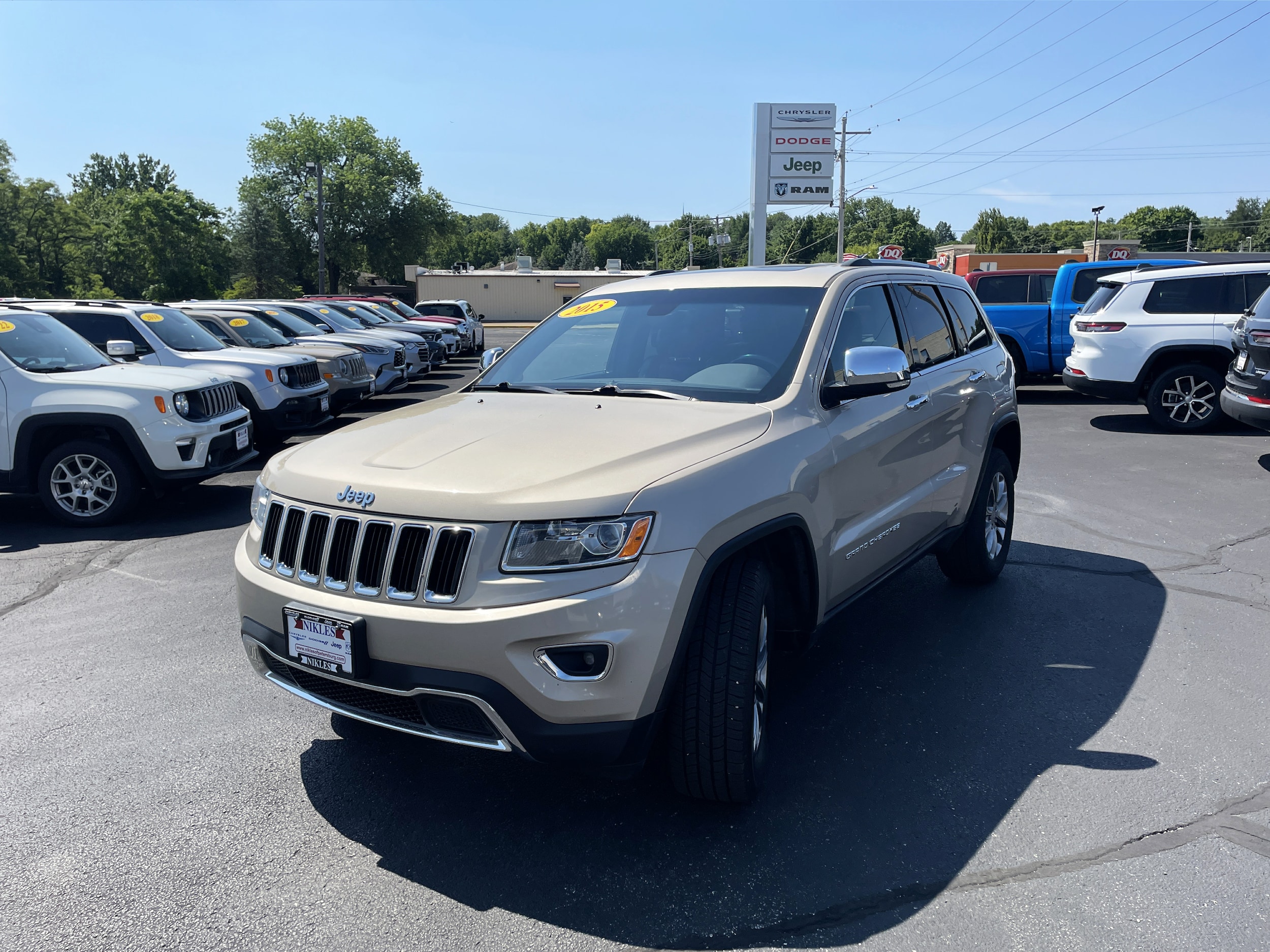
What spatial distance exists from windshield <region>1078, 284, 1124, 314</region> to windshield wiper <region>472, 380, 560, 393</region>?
9.79m

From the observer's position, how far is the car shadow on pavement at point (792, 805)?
2648 millimetres

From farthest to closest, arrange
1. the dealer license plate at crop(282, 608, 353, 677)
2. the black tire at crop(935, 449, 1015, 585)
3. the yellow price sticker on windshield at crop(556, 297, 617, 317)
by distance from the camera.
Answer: the black tire at crop(935, 449, 1015, 585) → the yellow price sticker on windshield at crop(556, 297, 617, 317) → the dealer license plate at crop(282, 608, 353, 677)

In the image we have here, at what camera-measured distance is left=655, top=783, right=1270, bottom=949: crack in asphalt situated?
8.20 ft

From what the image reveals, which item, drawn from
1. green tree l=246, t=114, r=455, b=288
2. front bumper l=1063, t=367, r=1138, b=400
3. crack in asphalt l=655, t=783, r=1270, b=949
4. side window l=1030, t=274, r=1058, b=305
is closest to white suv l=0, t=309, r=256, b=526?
crack in asphalt l=655, t=783, r=1270, b=949

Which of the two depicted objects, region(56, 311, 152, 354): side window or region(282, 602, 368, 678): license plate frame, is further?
region(56, 311, 152, 354): side window

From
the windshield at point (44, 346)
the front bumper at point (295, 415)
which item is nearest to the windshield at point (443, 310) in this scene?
the front bumper at point (295, 415)

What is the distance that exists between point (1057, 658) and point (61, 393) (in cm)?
738

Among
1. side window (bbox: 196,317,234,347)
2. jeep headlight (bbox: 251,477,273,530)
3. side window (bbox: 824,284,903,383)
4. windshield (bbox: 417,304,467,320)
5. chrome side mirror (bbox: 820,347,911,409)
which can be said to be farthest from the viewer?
windshield (bbox: 417,304,467,320)

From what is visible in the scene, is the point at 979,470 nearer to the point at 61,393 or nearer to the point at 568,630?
the point at 568,630

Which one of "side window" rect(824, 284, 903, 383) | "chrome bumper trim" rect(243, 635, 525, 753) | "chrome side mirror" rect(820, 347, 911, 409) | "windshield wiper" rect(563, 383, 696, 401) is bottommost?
"chrome bumper trim" rect(243, 635, 525, 753)

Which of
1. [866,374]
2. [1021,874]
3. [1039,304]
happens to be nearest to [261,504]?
[866,374]

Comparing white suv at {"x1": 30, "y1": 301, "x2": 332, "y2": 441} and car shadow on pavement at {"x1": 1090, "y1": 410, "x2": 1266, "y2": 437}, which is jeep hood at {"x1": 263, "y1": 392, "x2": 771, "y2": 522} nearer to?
white suv at {"x1": 30, "y1": 301, "x2": 332, "y2": 441}

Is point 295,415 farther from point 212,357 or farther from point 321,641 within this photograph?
point 321,641

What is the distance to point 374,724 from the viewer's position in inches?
112
